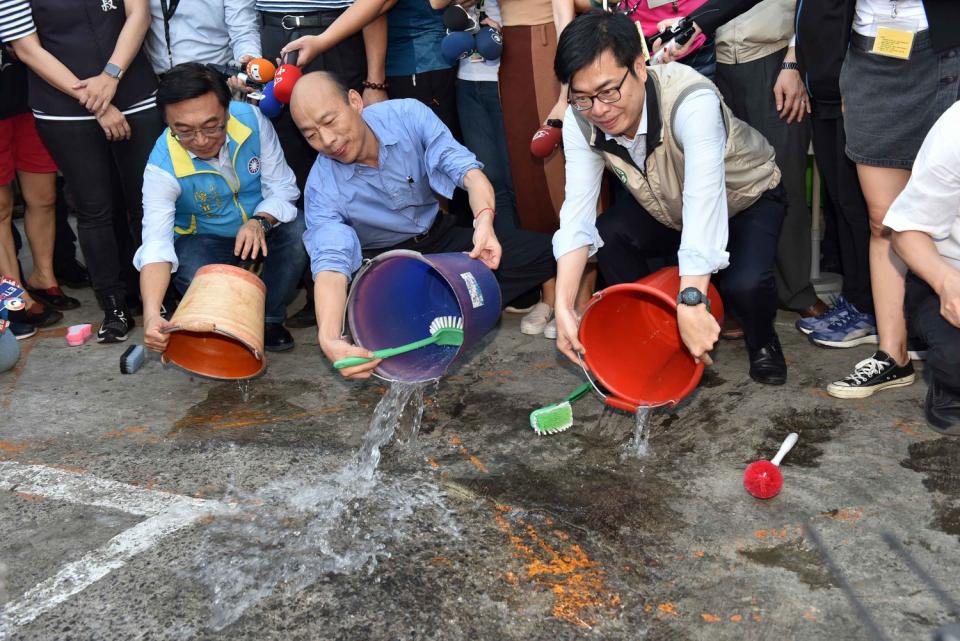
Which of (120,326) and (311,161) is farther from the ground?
(311,161)

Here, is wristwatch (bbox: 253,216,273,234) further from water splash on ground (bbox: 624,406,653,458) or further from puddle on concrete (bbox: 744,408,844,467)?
puddle on concrete (bbox: 744,408,844,467)

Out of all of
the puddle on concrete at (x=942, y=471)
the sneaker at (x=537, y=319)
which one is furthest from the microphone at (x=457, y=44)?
the puddle on concrete at (x=942, y=471)

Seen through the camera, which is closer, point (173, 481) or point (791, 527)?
point (791, 527)

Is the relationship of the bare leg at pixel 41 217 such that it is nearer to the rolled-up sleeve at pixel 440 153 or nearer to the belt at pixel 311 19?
the belt at pixel 311 19

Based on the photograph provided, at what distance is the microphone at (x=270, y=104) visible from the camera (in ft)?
13.6

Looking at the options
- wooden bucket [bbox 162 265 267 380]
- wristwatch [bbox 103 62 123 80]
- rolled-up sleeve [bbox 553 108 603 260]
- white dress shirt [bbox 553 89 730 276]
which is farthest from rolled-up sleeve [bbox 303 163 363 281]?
wristwatch [bbox 103 62 123 80]

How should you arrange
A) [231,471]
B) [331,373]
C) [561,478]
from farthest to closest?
[331,373], [231,471], [561,478]

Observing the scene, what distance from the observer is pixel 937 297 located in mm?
3170

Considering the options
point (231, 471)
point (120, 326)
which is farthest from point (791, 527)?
point (120, 326)

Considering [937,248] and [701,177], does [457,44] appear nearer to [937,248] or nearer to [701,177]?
[701,177]

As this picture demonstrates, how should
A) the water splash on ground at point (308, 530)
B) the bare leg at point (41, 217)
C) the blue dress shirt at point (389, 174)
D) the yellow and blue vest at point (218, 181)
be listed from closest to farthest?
the water splash on ground at point (308, 530) < the blue dress shirt at point (389, 174) < the yellow and blue vest at point (218, 181) < the bare leg at point (41, 217)

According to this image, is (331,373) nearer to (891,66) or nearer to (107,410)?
(107,410)

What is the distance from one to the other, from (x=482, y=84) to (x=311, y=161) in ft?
3.18

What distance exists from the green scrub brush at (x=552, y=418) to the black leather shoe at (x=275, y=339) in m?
1.48
